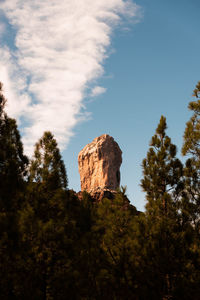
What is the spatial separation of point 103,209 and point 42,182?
2749mm

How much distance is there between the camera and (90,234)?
11.9 m

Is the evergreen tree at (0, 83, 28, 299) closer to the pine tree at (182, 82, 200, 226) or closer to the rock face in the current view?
the pine tree at (182, 82, 200, 226)

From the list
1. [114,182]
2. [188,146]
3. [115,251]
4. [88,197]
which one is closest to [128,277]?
[115,251]

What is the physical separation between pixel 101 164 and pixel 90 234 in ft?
180

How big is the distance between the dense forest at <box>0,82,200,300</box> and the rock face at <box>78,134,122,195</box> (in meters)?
50.7

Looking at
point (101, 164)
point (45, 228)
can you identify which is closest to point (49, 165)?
point (45, 228)

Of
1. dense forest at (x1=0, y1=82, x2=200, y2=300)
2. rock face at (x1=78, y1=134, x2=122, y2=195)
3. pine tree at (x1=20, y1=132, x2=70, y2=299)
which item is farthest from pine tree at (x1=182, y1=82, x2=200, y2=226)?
rock face at (x1=78, y1=134, x2=122, y2=195)

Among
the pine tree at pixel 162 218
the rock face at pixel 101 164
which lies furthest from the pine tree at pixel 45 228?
the rock face at pixel 101 164

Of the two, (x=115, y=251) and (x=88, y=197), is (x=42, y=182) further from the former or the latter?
(x=115, y=251)

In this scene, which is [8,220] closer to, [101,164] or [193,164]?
[193,164]

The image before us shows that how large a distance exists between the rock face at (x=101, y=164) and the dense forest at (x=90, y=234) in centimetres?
5068

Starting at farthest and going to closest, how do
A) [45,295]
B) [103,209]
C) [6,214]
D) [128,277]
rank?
[103,209] → [128,277] → [45,295] → [6,214]

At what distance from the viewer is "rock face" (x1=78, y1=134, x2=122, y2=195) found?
2586 inches

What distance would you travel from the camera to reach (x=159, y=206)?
1246cm
